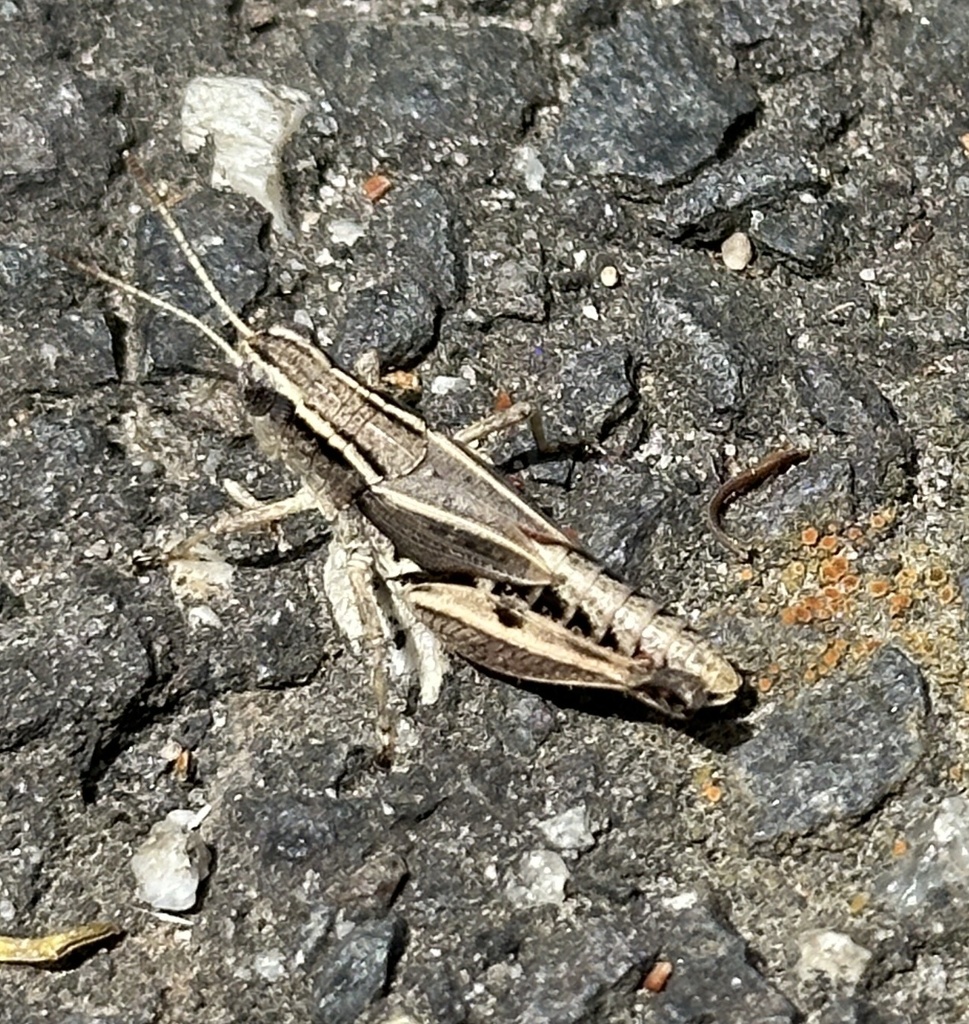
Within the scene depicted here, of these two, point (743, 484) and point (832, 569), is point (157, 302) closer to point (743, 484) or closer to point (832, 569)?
point (743, 484)

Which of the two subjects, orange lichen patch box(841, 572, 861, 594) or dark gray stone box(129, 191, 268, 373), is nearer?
orange lichen patch box(841, 572, 861, 594)

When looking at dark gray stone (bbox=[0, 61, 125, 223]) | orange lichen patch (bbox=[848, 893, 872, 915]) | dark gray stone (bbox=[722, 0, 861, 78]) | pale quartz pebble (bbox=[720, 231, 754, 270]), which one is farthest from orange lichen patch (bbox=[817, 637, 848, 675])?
dark gray stone (bbox=[0, 61, 125, 223])

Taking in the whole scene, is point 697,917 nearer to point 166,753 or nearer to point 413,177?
point 166,753

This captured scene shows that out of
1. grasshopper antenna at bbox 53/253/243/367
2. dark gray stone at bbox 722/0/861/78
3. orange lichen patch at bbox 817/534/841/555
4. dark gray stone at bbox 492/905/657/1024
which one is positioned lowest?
dark gray stone at bbox 492/905/657/1024

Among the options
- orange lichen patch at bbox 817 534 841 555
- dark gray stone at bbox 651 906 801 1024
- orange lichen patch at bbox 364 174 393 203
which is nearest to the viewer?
dark gray stone at bbox 651 906 801 1024

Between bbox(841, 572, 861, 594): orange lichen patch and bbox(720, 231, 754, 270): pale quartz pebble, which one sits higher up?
bbox(720, 231, 754, 270): pale quartz pebble

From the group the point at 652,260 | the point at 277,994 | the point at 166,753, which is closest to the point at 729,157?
the point at 652,260

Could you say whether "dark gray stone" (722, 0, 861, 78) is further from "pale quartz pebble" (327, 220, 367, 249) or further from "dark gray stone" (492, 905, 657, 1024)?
"dark gray stone" (492, 905, 657, 1024)
